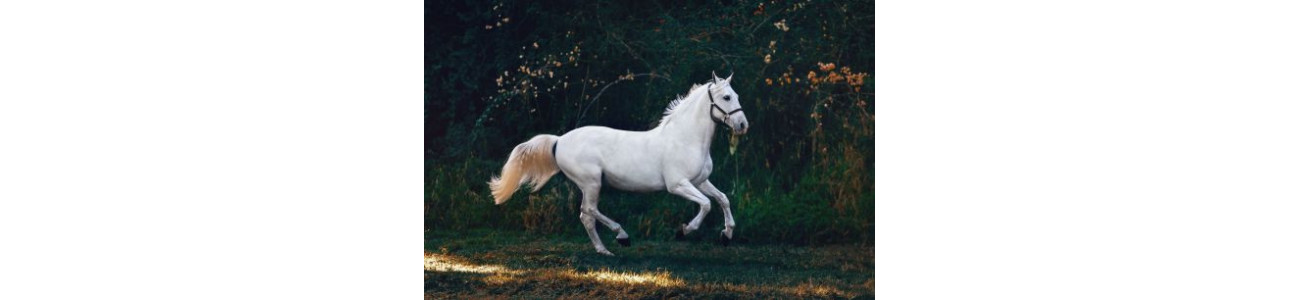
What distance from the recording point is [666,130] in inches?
214

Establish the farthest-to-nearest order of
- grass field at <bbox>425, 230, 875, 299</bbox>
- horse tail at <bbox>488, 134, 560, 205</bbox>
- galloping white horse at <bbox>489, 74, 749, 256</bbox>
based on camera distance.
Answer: horse tail at <bbox>488, 134, 560, 205</bbox>
galloping white horse at <bbox>489, 74, 749, 256</bbox>
grass field at <bbox>425, 230, 875, 299</bbox>

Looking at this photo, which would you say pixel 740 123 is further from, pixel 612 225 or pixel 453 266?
pixel 453 266

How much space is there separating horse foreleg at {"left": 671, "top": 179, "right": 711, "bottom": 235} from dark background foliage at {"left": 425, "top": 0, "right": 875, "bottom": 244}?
5 centimetres

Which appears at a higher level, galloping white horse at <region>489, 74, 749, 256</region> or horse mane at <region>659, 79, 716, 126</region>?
horse mane at <region>659, 79, 716, 126</region>

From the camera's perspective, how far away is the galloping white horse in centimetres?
539

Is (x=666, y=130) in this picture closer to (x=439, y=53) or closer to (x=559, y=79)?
(x=559, y=79)

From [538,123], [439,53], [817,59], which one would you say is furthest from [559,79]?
[817,59]

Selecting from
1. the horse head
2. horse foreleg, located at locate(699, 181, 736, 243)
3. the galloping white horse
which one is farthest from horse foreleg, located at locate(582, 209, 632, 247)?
the horse head

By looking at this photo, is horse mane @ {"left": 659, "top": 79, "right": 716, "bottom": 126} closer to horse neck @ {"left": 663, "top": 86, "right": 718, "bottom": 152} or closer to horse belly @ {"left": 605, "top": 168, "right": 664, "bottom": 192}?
horse neck @ {"left": 663, "top": 86, "right": 718, "bottom": 152}

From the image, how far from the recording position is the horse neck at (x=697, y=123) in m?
5.40

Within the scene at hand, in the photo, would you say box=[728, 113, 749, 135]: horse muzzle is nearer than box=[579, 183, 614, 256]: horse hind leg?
Yes

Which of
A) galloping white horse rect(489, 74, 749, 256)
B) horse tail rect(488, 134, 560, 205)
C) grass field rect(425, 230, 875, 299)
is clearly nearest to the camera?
grass field rect(425, 230, 875, 299)

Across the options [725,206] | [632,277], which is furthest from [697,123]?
[632,277]

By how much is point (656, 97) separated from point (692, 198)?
1.55 ft
